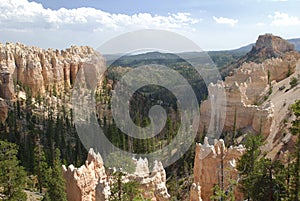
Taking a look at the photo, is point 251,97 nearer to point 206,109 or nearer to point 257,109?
point 206,109

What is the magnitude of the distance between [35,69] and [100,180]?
47.1m

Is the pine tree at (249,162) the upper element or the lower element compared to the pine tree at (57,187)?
upper

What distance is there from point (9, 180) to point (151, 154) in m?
19.0

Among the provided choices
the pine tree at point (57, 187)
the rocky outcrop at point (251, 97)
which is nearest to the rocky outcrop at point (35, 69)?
the rocky outcrop at point (251, 97)

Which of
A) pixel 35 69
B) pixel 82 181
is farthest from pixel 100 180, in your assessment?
pixel 35 69

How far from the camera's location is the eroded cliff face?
14891mm

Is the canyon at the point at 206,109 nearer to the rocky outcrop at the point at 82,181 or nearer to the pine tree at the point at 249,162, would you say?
the rocky outcrop at the point at 82,181

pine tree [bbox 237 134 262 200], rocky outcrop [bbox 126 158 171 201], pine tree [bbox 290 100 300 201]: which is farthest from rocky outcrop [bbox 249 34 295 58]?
pine tree [bbox 290 100 300 201]

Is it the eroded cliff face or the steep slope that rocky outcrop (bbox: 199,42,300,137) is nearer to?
the steep slope

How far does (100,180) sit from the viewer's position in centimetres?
1562

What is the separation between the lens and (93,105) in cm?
5684

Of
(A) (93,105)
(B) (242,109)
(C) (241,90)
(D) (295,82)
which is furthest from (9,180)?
(A) (93,105)

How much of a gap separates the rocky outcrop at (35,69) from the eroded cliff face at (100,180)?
37.2 meters

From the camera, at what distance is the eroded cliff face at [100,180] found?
14891mm
